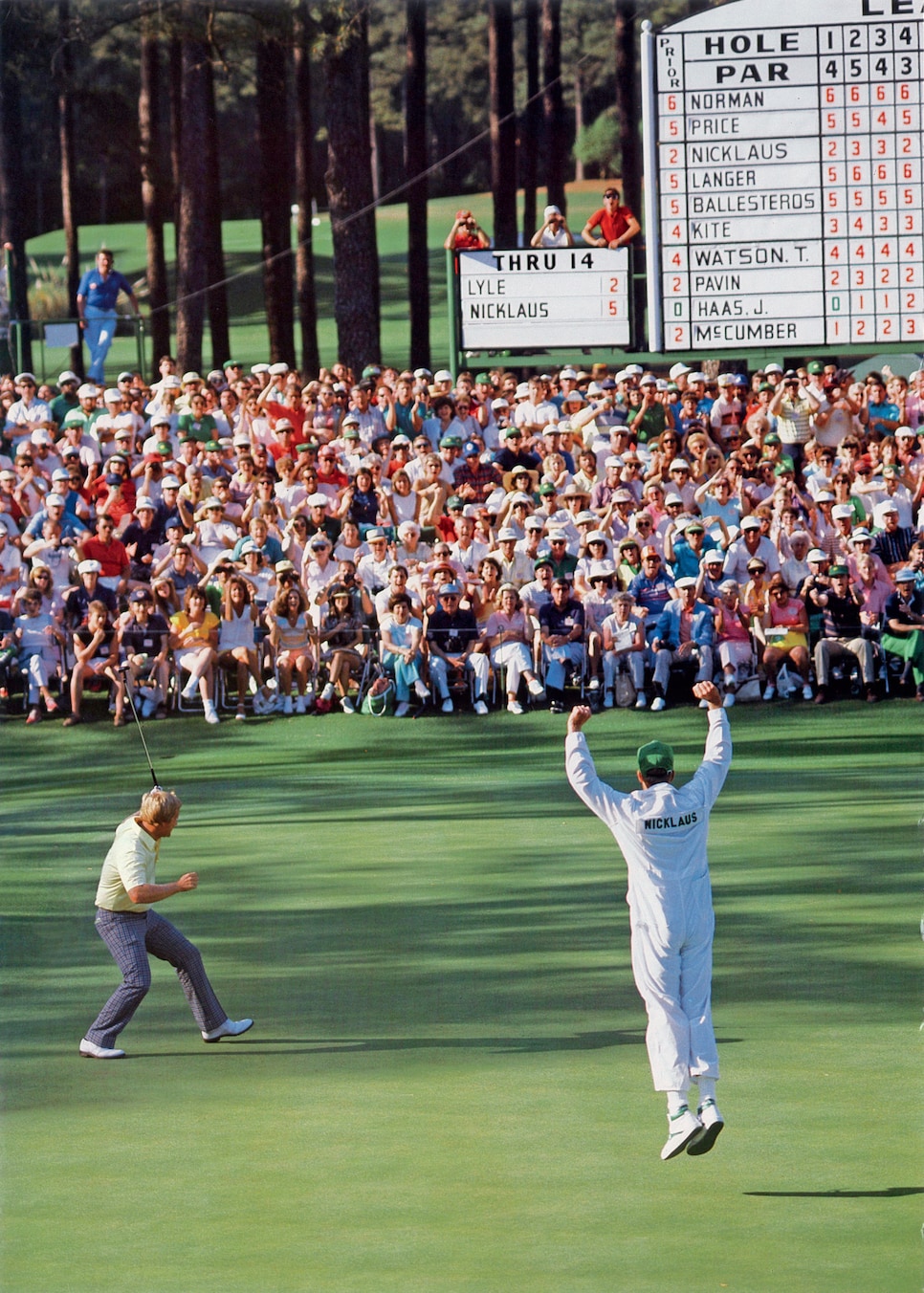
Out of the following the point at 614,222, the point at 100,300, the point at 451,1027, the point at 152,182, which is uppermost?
the point at 152,182

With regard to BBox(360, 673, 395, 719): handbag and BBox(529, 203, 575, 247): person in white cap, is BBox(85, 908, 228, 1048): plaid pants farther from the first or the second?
BBox(529, 203, 575, 247): person in white cap

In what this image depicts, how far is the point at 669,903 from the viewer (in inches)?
325

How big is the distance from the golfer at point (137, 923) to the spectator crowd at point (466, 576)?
7.99 meters

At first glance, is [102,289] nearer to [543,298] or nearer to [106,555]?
[106,555]

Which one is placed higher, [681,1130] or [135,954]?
[135,954]

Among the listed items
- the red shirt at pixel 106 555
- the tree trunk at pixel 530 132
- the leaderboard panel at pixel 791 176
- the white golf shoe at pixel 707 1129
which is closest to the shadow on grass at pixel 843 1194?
the white golf shoe at pixel 707 1129

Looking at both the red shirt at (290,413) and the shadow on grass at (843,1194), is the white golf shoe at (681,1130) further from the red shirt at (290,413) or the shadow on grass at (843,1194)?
the red shirt at (290,413)

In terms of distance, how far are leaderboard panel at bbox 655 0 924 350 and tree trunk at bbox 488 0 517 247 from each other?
15.8 meters

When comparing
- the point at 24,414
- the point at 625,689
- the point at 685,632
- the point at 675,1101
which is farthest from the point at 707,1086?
the point at 24,414

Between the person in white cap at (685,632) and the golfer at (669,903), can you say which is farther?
the person in white cap at (685,632)

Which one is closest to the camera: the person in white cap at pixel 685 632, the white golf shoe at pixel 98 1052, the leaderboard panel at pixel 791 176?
the white golf shoe at pixel 98 1052

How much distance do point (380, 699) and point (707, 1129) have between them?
424 inches

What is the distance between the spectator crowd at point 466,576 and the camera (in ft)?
58.9

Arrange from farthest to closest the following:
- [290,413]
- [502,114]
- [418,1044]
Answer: [502,114] → [290,413] → [418,1044]
